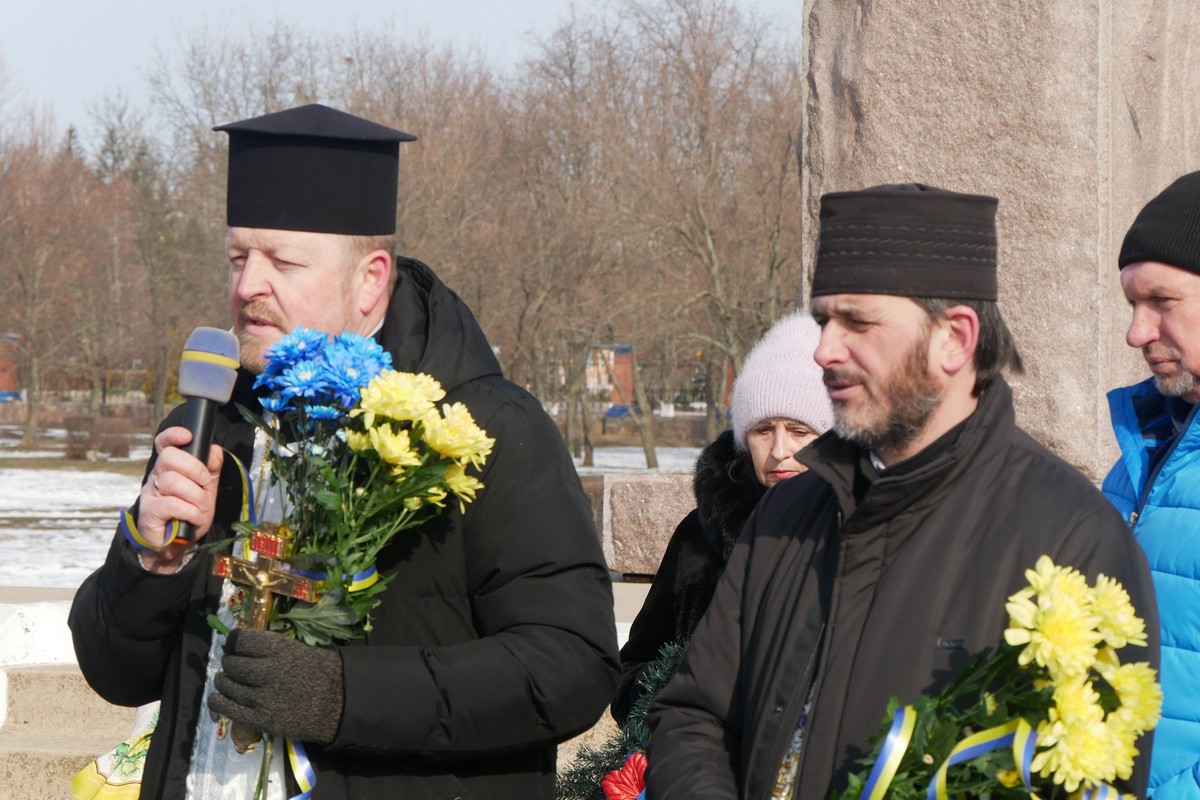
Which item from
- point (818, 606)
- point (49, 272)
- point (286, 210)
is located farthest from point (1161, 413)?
point (49, 272)

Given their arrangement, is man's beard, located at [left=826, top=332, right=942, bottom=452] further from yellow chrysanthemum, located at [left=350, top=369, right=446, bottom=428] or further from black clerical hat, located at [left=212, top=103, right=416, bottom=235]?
black clerical hat, located at [left=212, top=103, right=416, bottom=235]

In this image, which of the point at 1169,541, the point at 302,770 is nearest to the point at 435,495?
the point at 302,770

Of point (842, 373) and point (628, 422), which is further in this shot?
point (628, 422)

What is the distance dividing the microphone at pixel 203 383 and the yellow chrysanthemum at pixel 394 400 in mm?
304

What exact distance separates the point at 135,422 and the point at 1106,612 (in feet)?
125

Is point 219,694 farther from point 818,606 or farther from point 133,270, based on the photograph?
point 133,270

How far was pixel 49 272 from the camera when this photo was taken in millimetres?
32062

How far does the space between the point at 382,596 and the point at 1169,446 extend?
1.53m

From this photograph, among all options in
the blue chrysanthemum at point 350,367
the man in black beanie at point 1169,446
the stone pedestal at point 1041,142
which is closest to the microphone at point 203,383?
the blue chrysanthemum at point 350,367

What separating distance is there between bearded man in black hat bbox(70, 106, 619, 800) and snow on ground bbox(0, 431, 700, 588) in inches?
292

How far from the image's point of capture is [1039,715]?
67.8 inches

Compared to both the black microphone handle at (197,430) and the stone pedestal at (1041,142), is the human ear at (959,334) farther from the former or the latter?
the stone pedestal at (1041,142)

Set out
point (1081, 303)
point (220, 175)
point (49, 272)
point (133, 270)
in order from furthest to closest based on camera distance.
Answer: point (133, 270) < point (49, 272) < point (220, 175) < point (1081, 303)

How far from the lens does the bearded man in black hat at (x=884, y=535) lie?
1950 mm
